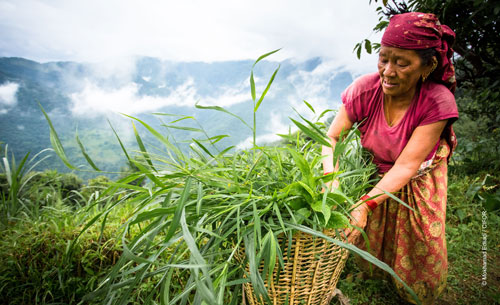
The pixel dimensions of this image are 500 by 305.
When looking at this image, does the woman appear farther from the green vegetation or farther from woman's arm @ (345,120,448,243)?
the green vegetation

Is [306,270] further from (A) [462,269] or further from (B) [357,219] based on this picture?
(A) [462,269]

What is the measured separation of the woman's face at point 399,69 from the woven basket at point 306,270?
72 cm

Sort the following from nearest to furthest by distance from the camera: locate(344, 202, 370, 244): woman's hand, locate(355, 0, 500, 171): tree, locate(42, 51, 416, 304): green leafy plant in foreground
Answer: locate(42, 51, 416, 304): green leafy plant in foreground < locate(344, 202, 370, 244): woman's hand < locate(355, 0, 500, 171): tree

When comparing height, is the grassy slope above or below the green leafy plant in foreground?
below

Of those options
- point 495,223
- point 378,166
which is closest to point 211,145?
point 378,166

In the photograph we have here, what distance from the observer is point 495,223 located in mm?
2270

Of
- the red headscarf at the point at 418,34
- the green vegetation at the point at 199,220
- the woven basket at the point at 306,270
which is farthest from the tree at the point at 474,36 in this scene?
the woven basket at the point at 306,270

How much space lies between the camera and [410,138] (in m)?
1.16

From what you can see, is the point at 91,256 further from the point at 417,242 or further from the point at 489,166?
the point at 489,166

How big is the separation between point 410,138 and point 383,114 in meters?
0.18

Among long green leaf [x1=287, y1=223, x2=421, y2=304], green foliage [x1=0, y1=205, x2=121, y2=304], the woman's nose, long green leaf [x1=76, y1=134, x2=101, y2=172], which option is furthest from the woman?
green foliage [x1=0, y1=205, x2=121, y2=304]

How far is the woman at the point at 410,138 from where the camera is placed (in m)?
1.05

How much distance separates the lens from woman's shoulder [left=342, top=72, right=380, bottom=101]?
1.31m

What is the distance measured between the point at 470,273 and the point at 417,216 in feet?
3.25
